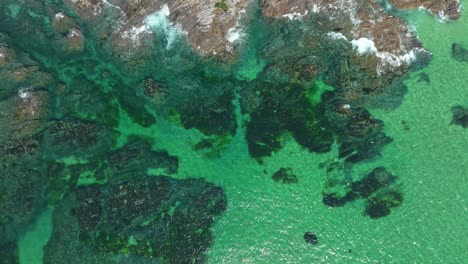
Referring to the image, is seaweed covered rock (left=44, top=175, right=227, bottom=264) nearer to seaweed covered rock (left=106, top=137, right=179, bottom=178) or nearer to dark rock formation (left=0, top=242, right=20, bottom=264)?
seaweed covered rock (left=106, top=137, right=179, bottom=178)

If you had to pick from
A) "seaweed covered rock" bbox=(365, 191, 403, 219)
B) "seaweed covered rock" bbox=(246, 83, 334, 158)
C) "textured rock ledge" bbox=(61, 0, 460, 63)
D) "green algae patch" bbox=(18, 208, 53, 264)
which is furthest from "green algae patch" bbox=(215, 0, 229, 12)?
"green algae patch" bbox=(18, 208, 53, 264)

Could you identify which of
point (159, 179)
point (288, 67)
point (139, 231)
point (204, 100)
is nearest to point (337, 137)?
point (288, 67)

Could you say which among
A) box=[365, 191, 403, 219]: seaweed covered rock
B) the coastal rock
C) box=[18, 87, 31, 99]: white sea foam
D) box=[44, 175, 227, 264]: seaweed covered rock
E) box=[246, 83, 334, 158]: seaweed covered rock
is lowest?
box=[44, 175, 227, 264]: seaweed covered rock

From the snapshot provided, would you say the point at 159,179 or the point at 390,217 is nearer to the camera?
the point at 390,217

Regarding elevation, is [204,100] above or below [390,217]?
above

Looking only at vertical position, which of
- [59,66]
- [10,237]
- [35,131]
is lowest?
[10,237]

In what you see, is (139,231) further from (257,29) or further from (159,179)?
(257,29)
